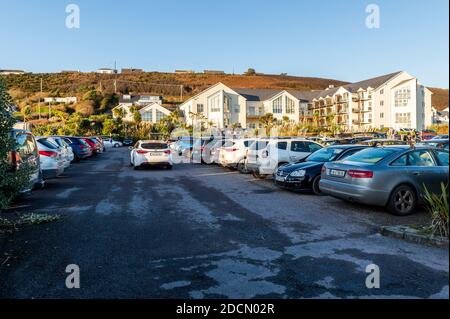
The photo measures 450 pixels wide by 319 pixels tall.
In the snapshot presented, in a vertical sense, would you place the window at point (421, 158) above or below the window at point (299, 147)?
below

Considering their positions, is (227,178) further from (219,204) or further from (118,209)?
(118,209)

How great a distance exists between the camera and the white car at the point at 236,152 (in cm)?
1866

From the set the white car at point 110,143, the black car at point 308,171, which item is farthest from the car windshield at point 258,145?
the white car at point 110,143

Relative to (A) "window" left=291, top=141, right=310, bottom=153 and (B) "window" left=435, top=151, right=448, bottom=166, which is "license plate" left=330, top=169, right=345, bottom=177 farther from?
(A) "window" left=291, top=141, right=310, bottom=153

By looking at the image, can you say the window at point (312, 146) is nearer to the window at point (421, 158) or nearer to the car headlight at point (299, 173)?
the car headlight at point (299, 173)

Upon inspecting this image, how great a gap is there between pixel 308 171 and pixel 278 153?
12.1ft

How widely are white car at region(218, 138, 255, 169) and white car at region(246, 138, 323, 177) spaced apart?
6.49 feet

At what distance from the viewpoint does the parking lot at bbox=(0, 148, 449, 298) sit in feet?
15.6

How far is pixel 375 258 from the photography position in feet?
19.4

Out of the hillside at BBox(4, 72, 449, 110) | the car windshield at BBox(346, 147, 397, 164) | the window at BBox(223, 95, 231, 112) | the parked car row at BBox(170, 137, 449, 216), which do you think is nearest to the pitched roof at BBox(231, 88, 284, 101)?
the window at BBox(223, 95, 231, 112)

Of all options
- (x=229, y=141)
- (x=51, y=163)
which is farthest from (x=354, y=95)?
(x=51, y=163)

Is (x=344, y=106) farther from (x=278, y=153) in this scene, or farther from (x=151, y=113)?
(x=278, y=153)

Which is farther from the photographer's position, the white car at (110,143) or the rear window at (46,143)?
the white car at (110,143)

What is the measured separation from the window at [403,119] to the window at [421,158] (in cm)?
7471
